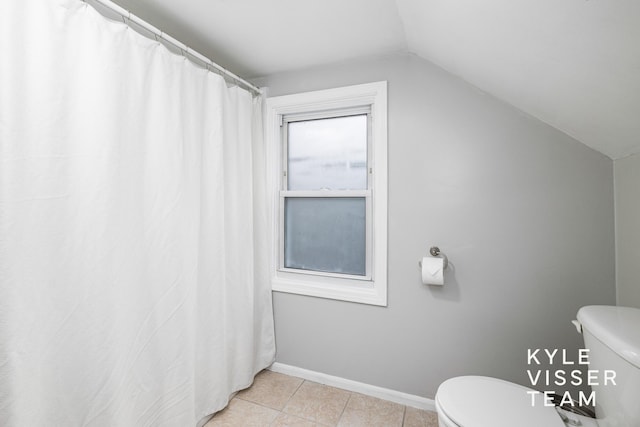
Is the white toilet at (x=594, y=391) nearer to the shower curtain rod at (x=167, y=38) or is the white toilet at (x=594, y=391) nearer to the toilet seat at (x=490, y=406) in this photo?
the toilet seat at (x=490, y=406)

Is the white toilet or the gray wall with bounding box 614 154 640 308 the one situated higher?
the gray wall with bounding box 614 154 640 308

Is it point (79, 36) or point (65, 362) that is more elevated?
point (79, 36)

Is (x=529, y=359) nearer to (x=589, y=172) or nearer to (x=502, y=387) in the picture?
(x=502, y=387)

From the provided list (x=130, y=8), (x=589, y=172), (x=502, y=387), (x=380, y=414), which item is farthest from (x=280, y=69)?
(x=380, y=414)

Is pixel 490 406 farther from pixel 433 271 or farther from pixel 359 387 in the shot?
pixel 359 387

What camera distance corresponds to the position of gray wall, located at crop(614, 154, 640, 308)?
3.98 feet

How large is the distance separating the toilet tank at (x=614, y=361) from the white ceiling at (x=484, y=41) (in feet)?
2.41

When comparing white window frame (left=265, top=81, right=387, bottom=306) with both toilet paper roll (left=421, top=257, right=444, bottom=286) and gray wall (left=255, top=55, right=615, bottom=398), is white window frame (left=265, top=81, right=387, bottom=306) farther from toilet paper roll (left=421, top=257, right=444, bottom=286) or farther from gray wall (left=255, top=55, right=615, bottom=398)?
toilet paper roll (left=421, top=257, right=444, bottom=286)

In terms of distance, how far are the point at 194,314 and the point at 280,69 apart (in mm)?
1657

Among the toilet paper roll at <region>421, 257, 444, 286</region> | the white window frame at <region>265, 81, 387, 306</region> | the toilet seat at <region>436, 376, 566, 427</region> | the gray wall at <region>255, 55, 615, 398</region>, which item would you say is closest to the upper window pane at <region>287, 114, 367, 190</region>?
the white window frame at <region>265, 81, 387, 306</region>

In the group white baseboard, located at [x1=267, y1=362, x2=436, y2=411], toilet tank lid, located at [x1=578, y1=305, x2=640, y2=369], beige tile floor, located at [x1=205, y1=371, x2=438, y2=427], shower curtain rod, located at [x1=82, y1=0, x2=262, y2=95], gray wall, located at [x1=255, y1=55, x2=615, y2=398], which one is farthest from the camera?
white baseboard, located at [x1=267, y1=362, x2=436, y2=411]

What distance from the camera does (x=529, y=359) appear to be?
1.49 meters

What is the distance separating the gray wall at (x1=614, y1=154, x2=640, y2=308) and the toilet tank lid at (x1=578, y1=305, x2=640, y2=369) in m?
0.37

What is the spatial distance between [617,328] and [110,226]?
1.83m
